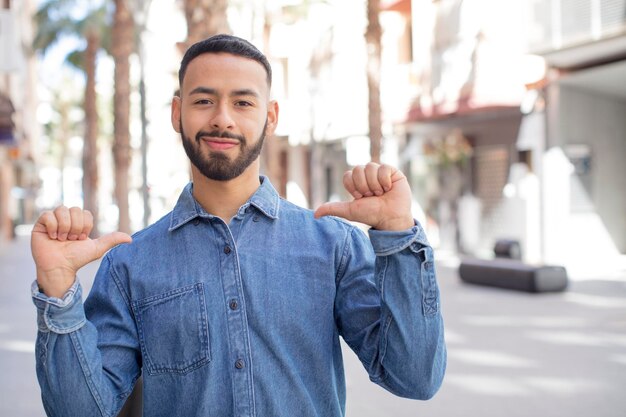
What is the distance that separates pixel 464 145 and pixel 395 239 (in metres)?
22.1

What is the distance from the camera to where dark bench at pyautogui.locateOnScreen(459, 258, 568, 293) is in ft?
41.2

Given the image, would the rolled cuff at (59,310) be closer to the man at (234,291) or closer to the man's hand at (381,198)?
the man at (234,291)

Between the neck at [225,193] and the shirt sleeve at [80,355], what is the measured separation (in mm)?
323

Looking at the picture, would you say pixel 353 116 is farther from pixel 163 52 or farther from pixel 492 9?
pixel 163 52

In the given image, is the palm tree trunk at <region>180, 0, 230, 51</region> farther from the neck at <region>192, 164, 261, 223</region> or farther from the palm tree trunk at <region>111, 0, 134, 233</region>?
the palm tree trunk at <region>111, 0, 134, 233</region>

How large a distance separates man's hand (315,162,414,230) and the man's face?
347mm

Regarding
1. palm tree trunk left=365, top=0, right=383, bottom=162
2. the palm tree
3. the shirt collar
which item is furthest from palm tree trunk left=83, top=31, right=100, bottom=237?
the shirt collar

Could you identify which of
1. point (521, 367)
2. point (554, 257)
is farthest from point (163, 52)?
point (521, 367)

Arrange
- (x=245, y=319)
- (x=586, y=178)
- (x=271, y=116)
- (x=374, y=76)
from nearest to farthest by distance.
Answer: (x=245, y=319) → (x=271, y=116) → (x=374, y=76) → (x=586, y=178)

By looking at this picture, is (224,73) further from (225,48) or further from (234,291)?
(234,291)

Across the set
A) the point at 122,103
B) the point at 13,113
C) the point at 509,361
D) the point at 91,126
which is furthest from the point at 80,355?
the point at 91,126

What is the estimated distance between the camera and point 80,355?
6.40 ft

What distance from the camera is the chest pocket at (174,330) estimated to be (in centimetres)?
203

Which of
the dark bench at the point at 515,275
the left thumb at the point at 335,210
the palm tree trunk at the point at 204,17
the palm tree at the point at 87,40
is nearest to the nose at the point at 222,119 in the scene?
the left thumb at the point at 335,210
